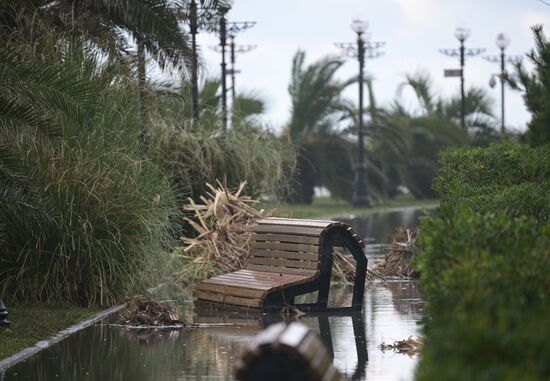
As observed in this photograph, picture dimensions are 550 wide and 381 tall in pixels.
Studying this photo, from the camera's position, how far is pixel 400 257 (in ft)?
66.3

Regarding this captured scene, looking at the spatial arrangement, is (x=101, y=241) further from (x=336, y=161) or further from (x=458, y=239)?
(x=336, y=161)

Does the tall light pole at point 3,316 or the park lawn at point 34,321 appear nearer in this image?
the park lawn at point 34,321

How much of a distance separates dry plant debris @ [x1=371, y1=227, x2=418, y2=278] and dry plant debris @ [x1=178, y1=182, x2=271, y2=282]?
1.99m

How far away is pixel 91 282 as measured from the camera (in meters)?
15.4

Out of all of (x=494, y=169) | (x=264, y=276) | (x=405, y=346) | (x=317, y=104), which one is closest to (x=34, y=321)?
(x=264, y=276)

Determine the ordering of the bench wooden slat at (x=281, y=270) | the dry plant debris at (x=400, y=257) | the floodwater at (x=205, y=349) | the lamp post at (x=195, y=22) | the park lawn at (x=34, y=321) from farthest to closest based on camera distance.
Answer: the lamp post at (x=195, y=22) → the dry plant debris at (x=400, y=257) → the bench wooden slat at (x=281, y=270) → the park lawn at (x=34, y=321) → the floodwater at (x=205, y=349)

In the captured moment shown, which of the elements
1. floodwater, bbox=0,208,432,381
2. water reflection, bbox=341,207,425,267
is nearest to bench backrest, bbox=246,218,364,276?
floodwater, bbox=0,208,432,381

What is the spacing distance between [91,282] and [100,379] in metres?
5.10

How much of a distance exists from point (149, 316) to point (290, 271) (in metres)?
2.24

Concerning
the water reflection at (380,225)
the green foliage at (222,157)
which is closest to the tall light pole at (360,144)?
the water reflection at (380,225)

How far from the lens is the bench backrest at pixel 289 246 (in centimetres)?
1525

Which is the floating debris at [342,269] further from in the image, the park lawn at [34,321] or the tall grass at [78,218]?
the park lawn at [34,321]

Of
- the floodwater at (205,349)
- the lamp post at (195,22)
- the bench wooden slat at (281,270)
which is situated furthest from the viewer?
the lamp post at (195,22)

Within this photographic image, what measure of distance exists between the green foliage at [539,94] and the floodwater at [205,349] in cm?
1756
